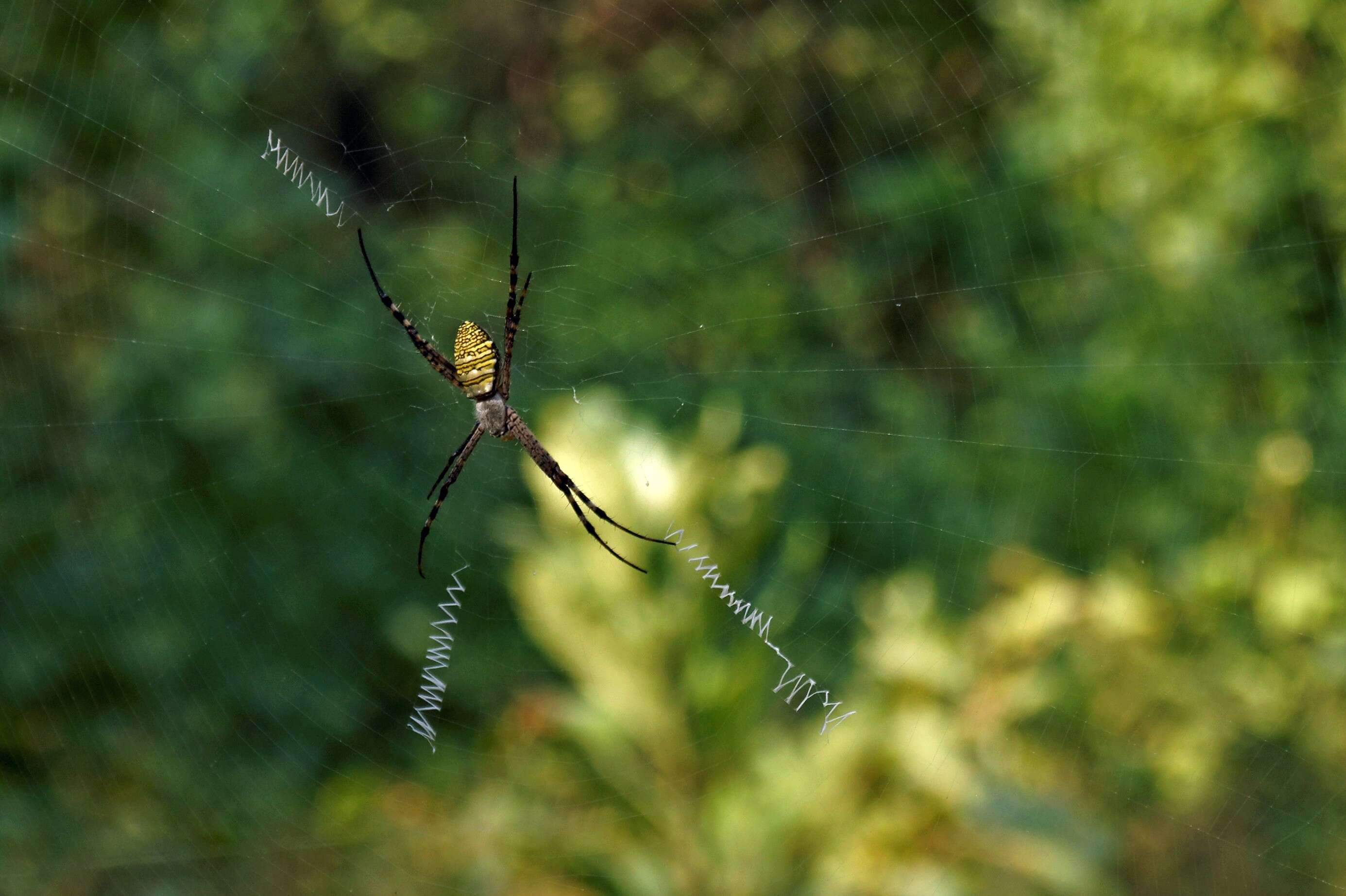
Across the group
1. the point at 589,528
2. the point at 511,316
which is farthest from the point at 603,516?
the point at 511,316

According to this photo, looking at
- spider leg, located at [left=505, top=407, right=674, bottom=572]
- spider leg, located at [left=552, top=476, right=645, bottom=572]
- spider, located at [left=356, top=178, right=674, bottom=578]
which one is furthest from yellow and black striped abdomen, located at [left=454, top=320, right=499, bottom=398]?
spider leg, located at [left=552, top=476, right=645, bottom=572]

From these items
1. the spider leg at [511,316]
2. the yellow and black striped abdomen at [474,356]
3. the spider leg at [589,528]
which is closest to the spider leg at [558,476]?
the spider leg at [589,528]

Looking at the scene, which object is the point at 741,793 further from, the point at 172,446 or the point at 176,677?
the point at 172,446

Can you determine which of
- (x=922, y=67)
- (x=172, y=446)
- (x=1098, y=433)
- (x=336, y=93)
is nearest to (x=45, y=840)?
(x=172, y=446)

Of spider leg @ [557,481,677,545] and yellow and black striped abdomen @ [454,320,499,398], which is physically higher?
yellow and black striped abdomen @ [454,320,499,398]

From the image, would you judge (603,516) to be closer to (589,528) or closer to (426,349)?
(589,528)

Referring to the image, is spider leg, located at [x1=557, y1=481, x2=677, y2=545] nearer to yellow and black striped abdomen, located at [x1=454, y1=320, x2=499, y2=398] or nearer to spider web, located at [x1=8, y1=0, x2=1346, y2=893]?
spider web, located at [x1=8, y1=0, x2=1346, y2=893]

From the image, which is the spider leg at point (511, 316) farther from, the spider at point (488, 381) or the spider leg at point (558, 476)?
the spider leg at point (558, 476)

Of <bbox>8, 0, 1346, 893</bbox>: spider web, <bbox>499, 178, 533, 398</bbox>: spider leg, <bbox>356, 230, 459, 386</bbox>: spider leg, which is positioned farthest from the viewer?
<bbox>356, 230, 459, 386</bbox>: spider leg
